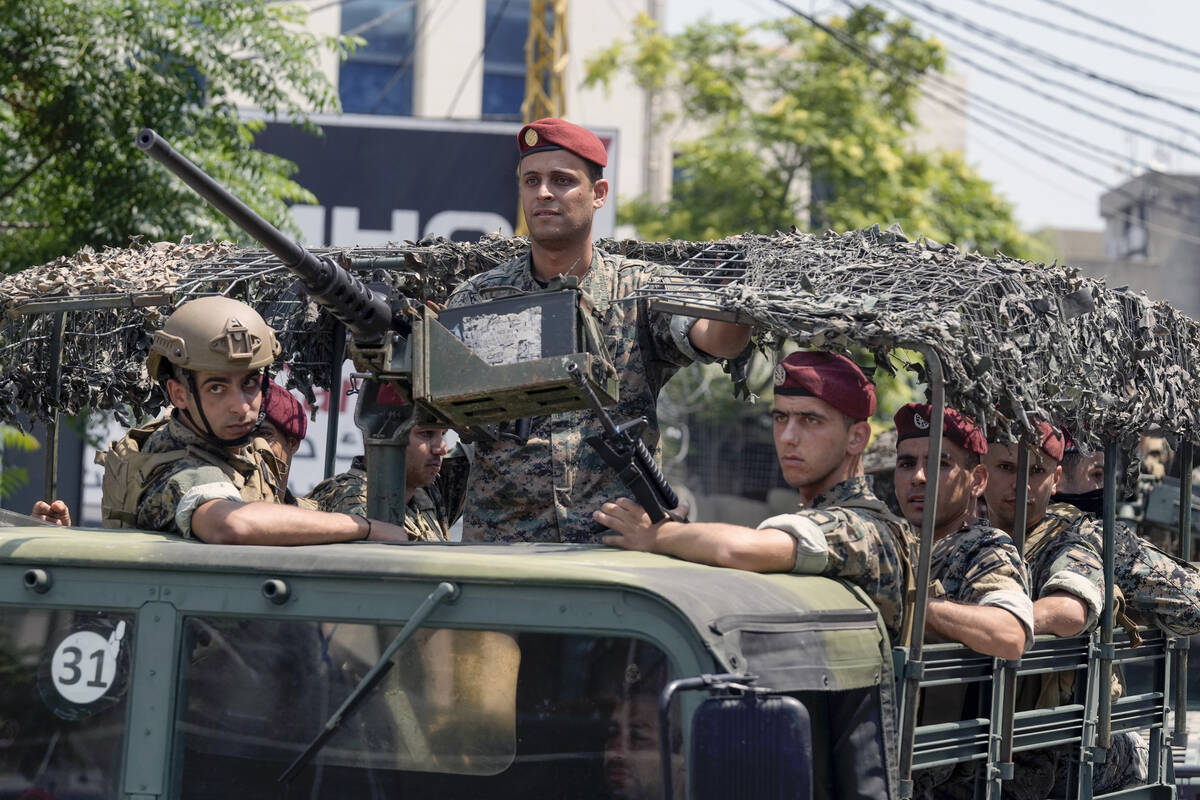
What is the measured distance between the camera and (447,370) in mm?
3885

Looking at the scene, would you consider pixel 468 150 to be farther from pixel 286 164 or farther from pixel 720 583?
pixel 720 583

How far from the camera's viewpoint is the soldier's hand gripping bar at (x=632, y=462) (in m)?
3.66

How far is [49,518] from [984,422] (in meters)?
2.63

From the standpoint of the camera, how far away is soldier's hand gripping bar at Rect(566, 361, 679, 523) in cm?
366

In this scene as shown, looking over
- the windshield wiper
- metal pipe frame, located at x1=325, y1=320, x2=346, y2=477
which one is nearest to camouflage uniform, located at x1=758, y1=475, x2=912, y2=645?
the windshield wiper

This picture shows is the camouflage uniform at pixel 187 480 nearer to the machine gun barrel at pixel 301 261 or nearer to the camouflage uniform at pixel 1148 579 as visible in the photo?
the machine gun barrel at pixel 301 261

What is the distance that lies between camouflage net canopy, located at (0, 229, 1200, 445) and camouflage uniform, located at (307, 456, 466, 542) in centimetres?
55

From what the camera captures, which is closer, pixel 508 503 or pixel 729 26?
pixel 508 503

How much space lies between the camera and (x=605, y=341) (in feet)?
14.7

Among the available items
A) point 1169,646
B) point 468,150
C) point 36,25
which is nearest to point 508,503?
point 1169,646

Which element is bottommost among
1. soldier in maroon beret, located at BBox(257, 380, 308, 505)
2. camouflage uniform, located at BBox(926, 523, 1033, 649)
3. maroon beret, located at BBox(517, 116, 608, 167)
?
camouflage uniform, located at BBox(926, 523, 1033, 649)

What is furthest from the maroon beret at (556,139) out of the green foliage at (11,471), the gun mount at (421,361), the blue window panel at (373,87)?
the blue window panel at (373,87)

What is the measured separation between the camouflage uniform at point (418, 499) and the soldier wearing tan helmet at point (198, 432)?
772mm

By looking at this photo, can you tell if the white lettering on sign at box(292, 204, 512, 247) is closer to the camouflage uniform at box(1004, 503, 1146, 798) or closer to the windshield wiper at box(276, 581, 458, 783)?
the camouflage uniform at box(1004, 503, 1146, 798)
